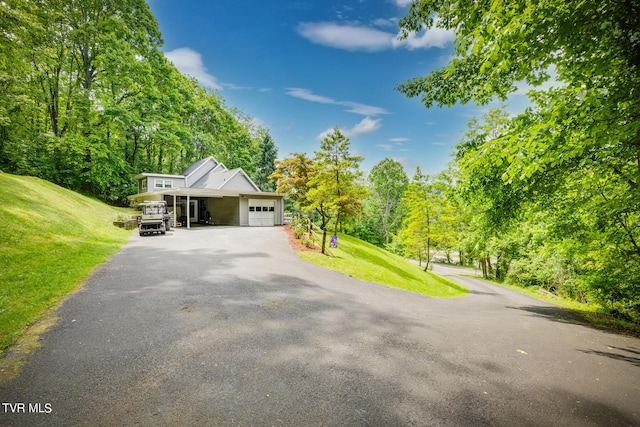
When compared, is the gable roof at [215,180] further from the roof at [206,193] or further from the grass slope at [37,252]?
the grass slope at [37,252]

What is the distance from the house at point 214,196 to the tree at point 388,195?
23.5 meters

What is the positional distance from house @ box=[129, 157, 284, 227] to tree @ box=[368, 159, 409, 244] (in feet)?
77.1

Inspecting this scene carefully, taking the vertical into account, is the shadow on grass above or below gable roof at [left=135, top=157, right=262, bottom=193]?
below

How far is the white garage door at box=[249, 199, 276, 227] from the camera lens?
25.5 meters

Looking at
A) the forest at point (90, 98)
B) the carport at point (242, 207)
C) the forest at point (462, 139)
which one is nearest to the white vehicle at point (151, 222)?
the carport at point (242, 207)

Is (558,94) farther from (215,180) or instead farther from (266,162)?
(266,162)

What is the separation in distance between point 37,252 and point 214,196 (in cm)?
1787

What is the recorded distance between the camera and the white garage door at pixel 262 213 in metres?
25.5

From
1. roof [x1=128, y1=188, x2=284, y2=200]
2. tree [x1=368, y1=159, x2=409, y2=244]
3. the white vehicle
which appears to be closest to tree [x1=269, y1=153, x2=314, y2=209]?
roof [x1=128, y1=188, x2=284, y2=200]

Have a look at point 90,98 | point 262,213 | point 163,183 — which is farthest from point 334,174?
point 90,98

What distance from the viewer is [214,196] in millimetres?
25875

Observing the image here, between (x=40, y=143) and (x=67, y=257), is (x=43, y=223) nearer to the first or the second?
(x=67, y=257)

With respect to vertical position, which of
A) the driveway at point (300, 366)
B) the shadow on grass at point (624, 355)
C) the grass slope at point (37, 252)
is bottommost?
the shadow on grass at point (624, 355)

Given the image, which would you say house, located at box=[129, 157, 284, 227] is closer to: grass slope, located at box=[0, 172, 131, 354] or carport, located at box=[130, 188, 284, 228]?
carport, located at box=[130, 188, 284, 228]
